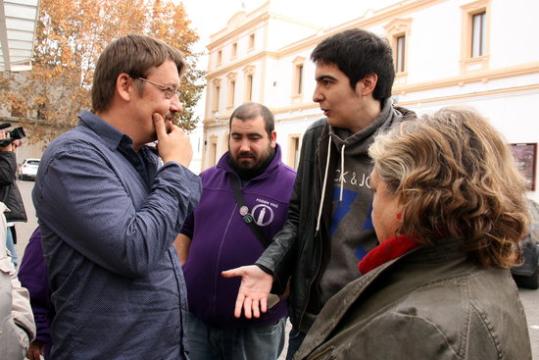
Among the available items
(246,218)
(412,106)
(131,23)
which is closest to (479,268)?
(246,218)

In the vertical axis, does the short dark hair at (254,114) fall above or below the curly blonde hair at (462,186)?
above

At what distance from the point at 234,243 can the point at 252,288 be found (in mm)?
608

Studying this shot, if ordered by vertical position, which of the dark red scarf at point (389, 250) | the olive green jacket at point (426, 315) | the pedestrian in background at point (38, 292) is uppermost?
the dark red scarf at point (389, 250)

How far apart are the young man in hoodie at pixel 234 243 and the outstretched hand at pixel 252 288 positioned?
53 centimetres

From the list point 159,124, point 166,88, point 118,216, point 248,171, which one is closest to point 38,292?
point 118,216

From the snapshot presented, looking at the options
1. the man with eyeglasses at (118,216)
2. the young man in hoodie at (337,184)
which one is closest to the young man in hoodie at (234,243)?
the young man in hoodie at (337,184)

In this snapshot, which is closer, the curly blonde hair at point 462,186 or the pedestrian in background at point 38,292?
the curly blonde hair at point 462,186

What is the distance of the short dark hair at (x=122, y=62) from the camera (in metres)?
1.77

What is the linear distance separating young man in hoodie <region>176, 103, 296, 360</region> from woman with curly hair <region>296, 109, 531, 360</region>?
1.30m

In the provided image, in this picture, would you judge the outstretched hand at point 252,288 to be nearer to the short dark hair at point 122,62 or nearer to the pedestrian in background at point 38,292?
the pedestrian in background at point 38,292

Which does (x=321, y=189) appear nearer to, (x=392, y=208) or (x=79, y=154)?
(x=392, y=208)

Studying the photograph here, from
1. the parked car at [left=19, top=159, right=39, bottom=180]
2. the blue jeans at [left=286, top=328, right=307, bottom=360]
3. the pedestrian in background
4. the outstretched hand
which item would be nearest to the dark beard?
the outstretched hand

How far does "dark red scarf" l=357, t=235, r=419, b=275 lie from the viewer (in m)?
1.26

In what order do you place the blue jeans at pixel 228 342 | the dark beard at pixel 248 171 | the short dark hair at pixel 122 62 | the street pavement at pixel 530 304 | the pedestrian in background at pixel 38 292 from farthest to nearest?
the street pavement at pixel 530 304, the dark beard at pixel 248 171, the blue jeans at pixel 228 342, the pedestrian in background at pixel 38 292, the short dark hair at pixel 122 62
